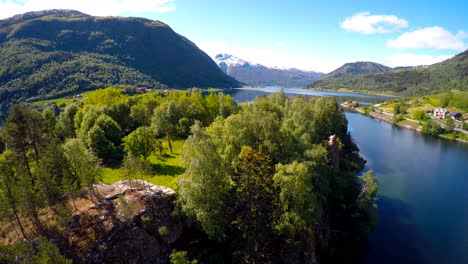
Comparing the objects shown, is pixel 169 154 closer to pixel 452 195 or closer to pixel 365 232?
pixel 365 232

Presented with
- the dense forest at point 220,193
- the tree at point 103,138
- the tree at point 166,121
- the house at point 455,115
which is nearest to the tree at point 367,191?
the dense forest at point 220,193

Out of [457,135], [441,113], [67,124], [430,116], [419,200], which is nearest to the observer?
[419,200]

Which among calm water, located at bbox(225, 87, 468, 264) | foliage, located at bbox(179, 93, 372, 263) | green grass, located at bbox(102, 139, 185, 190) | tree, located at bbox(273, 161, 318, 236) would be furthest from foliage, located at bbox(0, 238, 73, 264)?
calm water, located at bbox(225, 87, 468, 264)

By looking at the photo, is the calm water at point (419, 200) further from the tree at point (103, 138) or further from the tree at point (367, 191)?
the tree at point (103, 138)

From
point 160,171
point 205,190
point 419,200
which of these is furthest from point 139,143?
point 419,200

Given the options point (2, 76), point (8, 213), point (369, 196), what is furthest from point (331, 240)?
point (2, 76)

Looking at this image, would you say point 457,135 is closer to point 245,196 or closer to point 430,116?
point 430,116

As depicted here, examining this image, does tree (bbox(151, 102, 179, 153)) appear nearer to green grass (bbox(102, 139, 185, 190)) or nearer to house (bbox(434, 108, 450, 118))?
green grass (bbox(102, 139, 185, 190))
